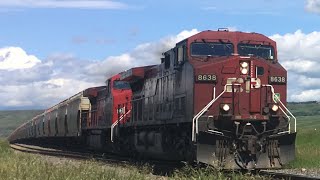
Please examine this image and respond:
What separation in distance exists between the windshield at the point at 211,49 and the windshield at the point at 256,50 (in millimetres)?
324

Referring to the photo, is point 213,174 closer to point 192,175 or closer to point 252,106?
point 192,175

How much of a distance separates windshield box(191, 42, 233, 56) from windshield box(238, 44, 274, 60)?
324 mm

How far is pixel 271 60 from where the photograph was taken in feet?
48.0

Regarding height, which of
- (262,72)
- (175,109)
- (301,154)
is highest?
(262,72)

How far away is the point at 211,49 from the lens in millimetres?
14523

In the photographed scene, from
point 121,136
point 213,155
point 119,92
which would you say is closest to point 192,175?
point 213,155

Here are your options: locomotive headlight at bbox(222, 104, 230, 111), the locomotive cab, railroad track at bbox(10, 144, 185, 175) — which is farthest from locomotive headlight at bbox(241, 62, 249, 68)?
railroad track at bbox(10, 144, 185, 175)

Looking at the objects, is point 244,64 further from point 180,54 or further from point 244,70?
point 180,54

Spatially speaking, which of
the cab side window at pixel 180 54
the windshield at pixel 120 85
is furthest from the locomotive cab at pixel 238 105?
the windshield at pixel 120 85

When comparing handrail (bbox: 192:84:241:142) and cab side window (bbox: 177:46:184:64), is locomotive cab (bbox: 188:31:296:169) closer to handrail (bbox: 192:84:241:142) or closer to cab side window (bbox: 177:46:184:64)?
handrail (bbox: 192:84:241:142)

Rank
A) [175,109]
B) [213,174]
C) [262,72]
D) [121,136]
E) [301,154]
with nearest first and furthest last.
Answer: [213,174] → [262,72] → [175,109] → [301,154] → [121,136]

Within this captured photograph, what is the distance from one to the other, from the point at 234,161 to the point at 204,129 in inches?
43.3

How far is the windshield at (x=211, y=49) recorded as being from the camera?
14.4m

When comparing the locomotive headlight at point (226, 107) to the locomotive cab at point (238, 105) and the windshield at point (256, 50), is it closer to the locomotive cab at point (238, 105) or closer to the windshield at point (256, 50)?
the locomotive cab at point (238, 105)
